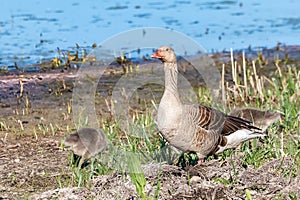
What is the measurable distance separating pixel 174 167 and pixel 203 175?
11.3 inches

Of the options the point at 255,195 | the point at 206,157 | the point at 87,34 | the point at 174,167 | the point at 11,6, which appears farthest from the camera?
the point at 11,6

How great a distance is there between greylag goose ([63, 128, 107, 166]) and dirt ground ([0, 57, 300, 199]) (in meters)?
0.21

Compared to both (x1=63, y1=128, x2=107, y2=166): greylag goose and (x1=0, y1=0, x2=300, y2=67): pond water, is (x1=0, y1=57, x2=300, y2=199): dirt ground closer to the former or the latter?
(x1=63, y1=128, x2=107, y2=166): greylag goose

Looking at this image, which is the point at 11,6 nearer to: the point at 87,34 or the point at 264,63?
the point at 87,34

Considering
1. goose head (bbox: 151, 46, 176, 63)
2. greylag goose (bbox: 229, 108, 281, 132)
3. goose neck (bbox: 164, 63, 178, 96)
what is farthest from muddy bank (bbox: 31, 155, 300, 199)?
greylag goose (bbox: 229, 108, 281, 132)

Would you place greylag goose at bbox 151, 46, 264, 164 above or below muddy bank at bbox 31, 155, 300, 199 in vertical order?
above

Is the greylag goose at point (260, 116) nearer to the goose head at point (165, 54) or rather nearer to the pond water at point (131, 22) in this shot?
the goose head at point (165, 54)

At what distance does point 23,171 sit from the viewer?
253 inches

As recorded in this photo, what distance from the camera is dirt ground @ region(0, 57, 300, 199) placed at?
18.0 ft

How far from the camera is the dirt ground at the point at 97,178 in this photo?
18.0 ft

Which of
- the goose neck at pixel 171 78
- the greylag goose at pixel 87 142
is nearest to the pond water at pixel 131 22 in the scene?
the greylag goose at pixel 87 142

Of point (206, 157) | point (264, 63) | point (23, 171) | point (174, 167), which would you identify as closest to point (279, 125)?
point (206, 157)

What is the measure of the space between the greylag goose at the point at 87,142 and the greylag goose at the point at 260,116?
1460 mm

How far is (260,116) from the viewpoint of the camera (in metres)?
7.12
